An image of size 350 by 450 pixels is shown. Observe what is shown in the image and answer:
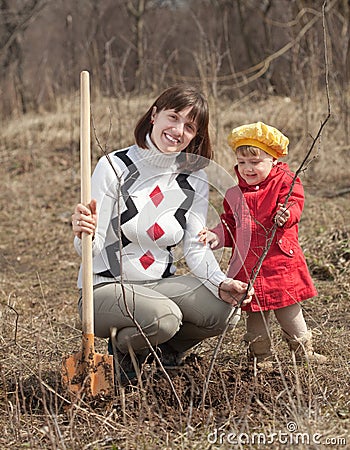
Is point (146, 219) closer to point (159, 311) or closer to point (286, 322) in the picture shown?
point (159, 311)

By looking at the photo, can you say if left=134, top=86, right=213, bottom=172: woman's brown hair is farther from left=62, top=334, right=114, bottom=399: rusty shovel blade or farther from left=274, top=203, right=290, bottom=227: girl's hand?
left=62, top=334, right=114, bottom=399: rusty shovel blade

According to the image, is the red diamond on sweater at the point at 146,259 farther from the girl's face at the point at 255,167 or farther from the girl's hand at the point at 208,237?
the girl's face at the point at 255,167

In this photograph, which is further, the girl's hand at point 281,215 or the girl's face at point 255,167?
the girl's face at point 255,167

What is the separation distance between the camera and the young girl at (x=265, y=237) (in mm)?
2824

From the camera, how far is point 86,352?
98.4 inches

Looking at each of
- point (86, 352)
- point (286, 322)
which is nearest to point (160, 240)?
point (86, 352)

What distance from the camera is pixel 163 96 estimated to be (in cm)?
281

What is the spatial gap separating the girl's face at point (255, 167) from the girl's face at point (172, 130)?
0.24 meters

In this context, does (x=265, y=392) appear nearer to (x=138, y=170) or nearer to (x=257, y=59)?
(x=138, y=170)

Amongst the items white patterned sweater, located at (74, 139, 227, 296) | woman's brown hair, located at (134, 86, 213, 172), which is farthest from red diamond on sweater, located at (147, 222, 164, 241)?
woman's brown hair, located at (134, 86, 213, 172)

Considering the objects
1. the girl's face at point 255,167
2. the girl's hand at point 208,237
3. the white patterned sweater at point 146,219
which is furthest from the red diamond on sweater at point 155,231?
the girl's face at point 255,167

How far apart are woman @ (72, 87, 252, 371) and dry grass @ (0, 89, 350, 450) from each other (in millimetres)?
183

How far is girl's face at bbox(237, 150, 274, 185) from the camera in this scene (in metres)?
2.85

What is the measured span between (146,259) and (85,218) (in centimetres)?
41
